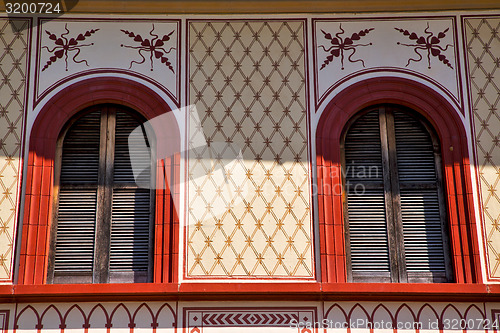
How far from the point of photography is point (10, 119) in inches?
412

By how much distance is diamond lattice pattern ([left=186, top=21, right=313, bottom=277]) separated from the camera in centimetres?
998

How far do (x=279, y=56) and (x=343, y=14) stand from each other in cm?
109

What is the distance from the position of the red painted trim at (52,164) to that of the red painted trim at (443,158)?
1.91 metres

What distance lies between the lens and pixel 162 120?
10.5 metres

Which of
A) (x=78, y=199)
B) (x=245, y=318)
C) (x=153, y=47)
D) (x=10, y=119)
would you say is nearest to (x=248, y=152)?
(x=153, y=47)

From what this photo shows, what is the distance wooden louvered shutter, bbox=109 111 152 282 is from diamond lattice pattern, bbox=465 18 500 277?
4.29 meters

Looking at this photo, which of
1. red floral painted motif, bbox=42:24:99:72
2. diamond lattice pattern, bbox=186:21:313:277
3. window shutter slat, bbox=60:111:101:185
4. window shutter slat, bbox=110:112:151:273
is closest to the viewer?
diamond lattice pattern, bbox=186:21:313:277

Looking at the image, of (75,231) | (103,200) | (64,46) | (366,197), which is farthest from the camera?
(64,46)

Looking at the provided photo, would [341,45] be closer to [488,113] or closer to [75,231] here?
[488,113]

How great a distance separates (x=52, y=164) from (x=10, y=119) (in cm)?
84

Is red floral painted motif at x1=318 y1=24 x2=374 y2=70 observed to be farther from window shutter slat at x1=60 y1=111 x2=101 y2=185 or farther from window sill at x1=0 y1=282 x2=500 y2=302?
window shutter slat at x1=60 y1=111 x2=101 y2=185

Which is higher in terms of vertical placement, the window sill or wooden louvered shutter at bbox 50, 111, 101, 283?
wooden louvered shutter at bbox 50, 111, 101, 283

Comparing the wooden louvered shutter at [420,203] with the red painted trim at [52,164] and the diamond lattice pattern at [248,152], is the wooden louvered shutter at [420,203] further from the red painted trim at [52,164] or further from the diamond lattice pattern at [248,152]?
the red painted trim at [52,164]

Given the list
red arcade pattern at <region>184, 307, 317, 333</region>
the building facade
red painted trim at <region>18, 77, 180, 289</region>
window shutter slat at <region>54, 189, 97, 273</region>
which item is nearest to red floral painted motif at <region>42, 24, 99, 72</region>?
the building facade
